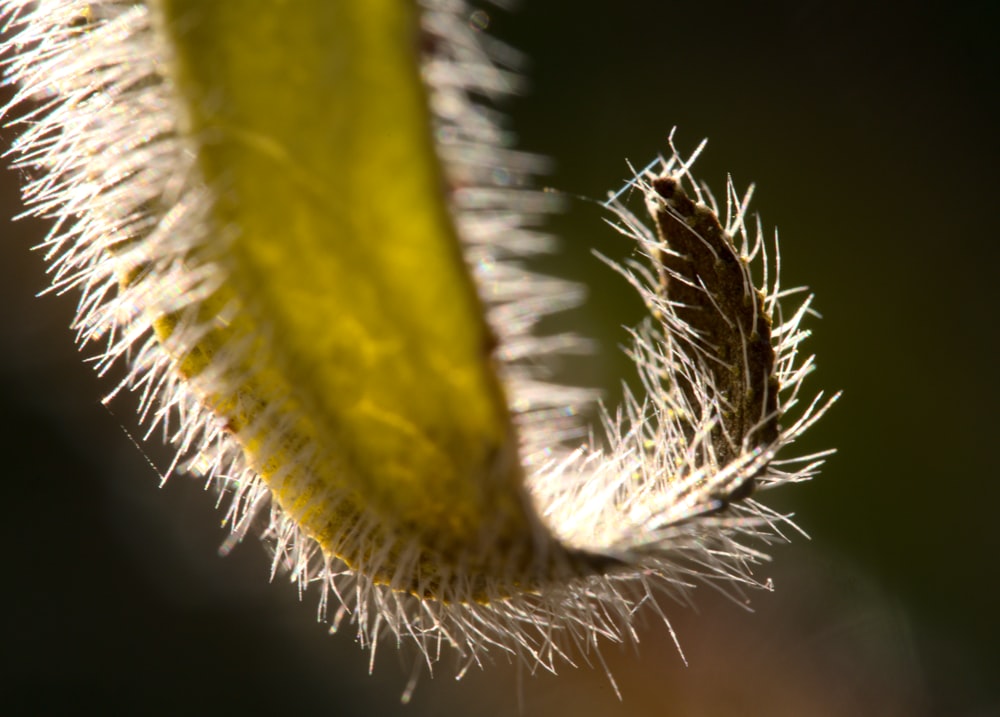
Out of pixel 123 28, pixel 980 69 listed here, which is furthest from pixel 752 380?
pixel 980 69

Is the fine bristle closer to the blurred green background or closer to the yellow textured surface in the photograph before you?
the yellow textured surface

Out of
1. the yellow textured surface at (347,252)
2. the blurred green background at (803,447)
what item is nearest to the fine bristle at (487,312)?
the yellow textured surface at (347,252)

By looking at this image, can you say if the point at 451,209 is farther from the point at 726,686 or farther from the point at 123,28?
the point at 726,686

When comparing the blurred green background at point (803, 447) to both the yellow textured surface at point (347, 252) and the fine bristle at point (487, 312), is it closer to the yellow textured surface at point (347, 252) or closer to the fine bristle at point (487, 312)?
the fine bristle at point (487, 312)

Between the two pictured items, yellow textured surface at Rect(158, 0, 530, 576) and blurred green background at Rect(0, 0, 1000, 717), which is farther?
blurred green background at Rect(0, 0, 1000, 717)

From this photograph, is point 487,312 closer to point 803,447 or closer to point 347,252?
point 347,252

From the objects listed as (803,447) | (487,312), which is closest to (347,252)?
(487,312)

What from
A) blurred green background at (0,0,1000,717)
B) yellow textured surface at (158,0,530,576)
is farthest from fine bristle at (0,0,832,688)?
blurred green background at (0,0,1000,717)
